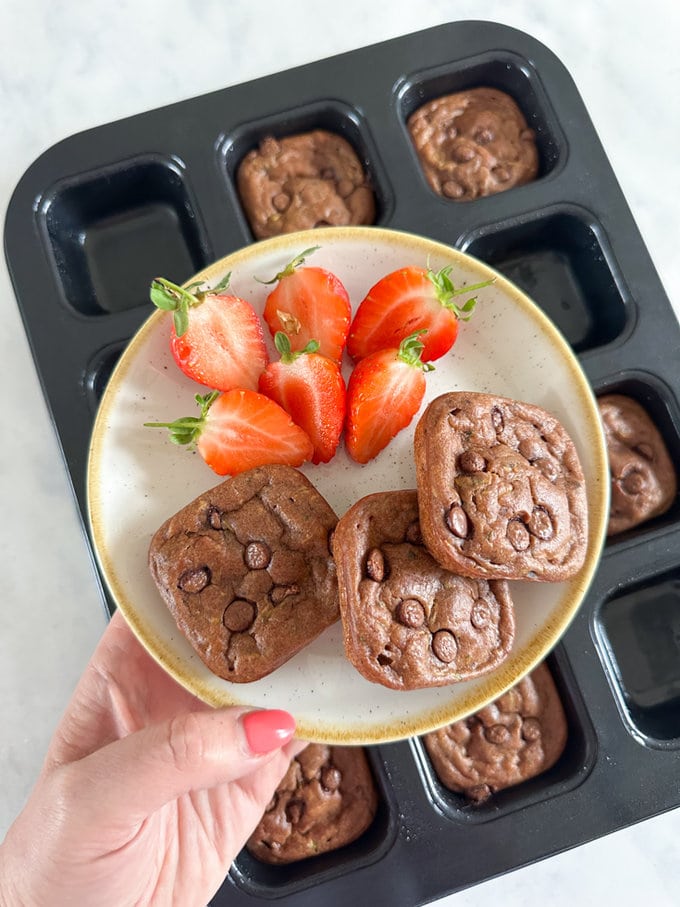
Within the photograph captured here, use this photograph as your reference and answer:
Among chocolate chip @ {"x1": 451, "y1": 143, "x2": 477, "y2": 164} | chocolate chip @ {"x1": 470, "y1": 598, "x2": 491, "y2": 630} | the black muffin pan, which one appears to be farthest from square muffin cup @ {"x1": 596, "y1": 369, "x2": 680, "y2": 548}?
chocolate chip @ {"x1": 451, "y1": 143, "x2": 477, "y2": 164}

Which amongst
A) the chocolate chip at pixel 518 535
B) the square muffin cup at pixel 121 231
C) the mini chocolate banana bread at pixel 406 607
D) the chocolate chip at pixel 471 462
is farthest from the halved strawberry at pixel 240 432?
the square muffin cup at pixel 121 231

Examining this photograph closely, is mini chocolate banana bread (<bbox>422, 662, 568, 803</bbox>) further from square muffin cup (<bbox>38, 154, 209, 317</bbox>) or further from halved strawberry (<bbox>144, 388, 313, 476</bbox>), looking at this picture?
square muffin cup (<bbox>38, 154, 209, 317</bbox>)

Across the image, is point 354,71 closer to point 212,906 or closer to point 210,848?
point 210,848

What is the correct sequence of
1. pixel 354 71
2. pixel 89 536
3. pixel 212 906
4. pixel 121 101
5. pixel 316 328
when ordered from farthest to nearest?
1. pixel 121 101
2. pixel 354 71
3. pixel 89 536
4. pixel 212 906
5. pixel 316 328

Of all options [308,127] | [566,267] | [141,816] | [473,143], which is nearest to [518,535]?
[141,816]

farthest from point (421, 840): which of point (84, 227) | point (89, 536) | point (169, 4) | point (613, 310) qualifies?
point (169, 4)

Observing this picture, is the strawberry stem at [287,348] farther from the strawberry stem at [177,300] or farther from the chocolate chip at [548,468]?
the chocolate chip at [548,468]

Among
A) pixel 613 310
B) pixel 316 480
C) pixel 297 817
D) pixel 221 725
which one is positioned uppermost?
pixel 613 310
